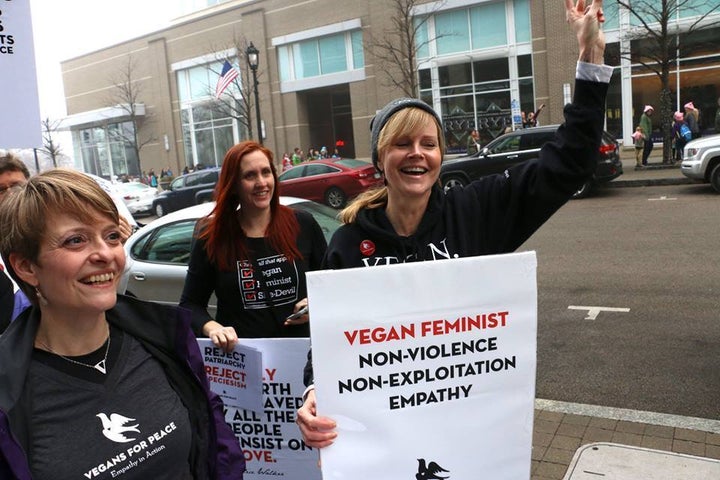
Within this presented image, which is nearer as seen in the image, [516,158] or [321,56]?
[516,158]

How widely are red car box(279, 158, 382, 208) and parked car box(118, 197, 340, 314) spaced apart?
40.7 feet

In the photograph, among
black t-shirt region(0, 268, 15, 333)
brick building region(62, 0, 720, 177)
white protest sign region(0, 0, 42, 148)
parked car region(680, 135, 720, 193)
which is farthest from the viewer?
brick building region(62, 0, 720, 177)

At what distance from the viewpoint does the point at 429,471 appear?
187 centimetres

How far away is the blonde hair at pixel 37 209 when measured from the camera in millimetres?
1650

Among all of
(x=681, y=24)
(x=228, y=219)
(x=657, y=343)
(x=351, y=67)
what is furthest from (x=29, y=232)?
(x=351, y=67)

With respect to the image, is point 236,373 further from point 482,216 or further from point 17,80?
point 17,80

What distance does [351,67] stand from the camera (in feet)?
113

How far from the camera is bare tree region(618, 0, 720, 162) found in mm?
18688

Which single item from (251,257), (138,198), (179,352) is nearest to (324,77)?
(138,198)

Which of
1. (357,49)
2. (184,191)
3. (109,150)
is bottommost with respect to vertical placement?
(184,191)

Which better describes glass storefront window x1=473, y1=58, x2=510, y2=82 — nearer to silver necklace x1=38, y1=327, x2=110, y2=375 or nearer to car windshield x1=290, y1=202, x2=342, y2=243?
car windshield x1=290, y1=202, x2=342, y2=243

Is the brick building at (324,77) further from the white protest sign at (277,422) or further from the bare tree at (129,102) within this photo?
the white protest sign at (277,422)

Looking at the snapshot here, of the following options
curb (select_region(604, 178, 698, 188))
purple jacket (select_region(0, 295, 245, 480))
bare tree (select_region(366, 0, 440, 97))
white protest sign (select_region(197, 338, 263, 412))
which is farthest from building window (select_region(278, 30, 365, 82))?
purple jacket (select_region(0, 295, 245, 480))

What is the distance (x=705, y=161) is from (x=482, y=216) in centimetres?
1316
